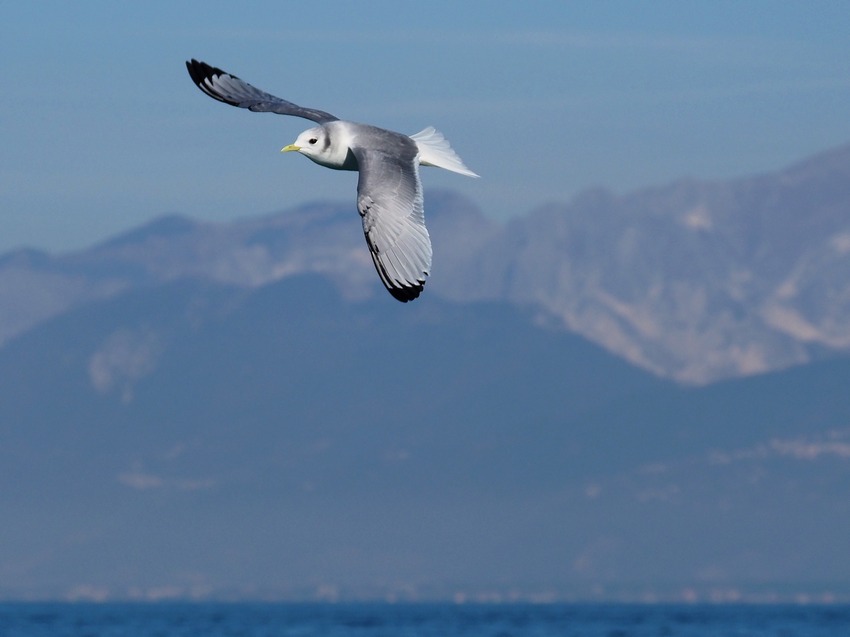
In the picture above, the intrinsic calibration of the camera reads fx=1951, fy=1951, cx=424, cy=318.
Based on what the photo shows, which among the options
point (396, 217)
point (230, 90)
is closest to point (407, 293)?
point (396, 217)

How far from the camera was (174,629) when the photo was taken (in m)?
178

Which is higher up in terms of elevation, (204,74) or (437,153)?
(204,74)

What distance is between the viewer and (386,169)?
73.6 ft

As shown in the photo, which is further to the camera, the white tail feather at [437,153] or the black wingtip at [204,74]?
the black wingtip at [204,74]

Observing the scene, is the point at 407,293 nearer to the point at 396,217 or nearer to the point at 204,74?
the point at 396,217

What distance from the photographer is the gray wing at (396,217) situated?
19.6 meters

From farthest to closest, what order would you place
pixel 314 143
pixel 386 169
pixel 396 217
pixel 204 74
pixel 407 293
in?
pixel 204 74, pixel 314 143, pixel 386 169, pixel 396 217, pixel 407 293

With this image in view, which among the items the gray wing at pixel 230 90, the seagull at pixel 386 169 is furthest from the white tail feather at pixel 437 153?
the gray wing at pixel 230 90

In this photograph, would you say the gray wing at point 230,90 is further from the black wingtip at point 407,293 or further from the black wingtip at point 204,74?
the black wingtip at point 407,293

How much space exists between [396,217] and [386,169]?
1618 mm

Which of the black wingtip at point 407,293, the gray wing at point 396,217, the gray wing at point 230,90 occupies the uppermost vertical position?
the gray wing at point 230,90

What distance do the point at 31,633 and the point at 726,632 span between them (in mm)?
56632

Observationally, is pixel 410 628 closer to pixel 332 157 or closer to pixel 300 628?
pixel 300 628

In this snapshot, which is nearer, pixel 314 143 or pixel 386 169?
pixel 386 169
